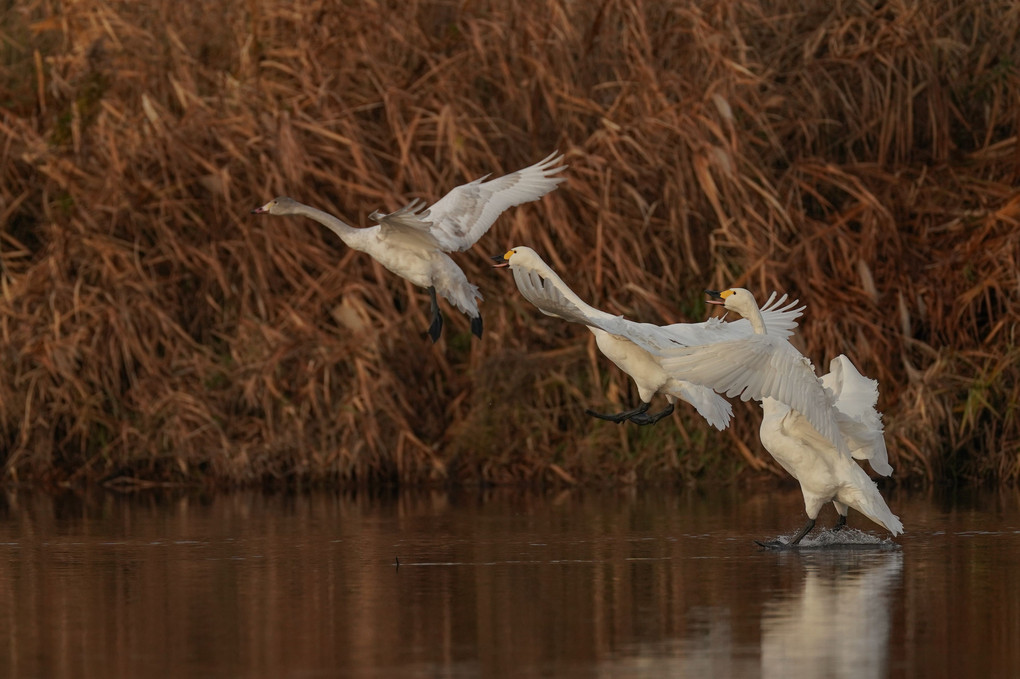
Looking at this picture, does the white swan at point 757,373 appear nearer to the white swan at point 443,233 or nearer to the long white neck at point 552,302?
the long white neck at point 552,302

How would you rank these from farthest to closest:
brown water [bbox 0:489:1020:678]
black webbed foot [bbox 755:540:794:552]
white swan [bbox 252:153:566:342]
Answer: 1. white swan [bbox 252:153:566:342]
2. black webbed foot [bbox 755:540:794:552]
3. brown water [bbox 0:489:1020:678]

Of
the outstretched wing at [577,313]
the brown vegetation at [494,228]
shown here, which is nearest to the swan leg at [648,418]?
the outstretched wing at [577,313]

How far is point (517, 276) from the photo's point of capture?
30.8ft

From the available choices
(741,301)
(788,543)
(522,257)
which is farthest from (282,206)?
(788,543)

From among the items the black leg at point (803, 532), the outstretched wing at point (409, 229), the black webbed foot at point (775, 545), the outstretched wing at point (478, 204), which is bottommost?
the black webbed foot at point (775, 545)

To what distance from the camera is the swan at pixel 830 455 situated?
958 centimetres

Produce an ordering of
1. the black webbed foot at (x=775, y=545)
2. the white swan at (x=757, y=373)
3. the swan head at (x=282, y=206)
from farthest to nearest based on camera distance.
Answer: the swan head at (x=282, y=206) < the black webbed foot at (x=775, y=545) < the white swan at (x=757, y=373)

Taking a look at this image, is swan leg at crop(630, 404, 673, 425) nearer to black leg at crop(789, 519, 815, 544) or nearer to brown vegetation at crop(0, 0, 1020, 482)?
black leg at crop(789, 519, 815, 544)

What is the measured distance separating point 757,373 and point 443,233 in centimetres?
293

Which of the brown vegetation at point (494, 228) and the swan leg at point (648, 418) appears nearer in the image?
the swan leg at point (648, 418)

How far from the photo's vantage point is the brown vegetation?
14.1 metres

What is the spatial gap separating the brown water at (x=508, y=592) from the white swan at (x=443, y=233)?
145 cm

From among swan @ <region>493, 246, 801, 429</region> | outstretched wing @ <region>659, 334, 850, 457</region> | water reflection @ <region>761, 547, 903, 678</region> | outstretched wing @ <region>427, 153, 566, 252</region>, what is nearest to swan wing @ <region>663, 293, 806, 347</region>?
swan @ <region>493, 246, 801, 429</region>

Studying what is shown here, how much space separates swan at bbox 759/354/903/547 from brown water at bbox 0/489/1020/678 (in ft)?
0.83
